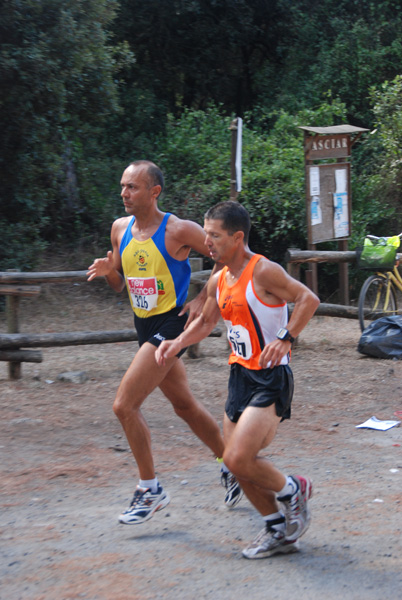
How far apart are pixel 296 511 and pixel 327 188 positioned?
6.61 m

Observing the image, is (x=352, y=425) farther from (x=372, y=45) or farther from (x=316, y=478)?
(x=372, y=45)

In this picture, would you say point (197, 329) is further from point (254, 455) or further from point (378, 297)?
point (378, 297)

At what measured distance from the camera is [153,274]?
167 inches

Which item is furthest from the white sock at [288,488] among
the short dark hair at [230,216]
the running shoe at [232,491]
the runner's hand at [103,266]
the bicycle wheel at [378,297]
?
the bicycle wheel at [378,297]

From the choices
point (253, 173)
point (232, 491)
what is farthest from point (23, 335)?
point (253, 173)

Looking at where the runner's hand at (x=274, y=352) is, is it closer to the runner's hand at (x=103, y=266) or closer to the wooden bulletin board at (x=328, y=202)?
Result: the runner's hand at (x=103, y=266)

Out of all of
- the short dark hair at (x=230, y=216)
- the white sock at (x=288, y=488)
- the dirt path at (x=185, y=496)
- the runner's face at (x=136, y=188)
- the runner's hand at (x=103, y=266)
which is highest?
the runner's face at (x=136, y=188)

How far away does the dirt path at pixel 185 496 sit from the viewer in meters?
3.40

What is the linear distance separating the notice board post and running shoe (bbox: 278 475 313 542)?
5.81m

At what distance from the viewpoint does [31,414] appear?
6395mm

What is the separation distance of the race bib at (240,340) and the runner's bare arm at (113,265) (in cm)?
99

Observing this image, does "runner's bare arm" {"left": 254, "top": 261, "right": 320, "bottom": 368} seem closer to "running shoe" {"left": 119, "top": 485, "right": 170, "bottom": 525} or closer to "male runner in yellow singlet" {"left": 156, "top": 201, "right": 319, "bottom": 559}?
"male runner in yellow singlet" {"left": 156, "top": 201, "right": 319, "bottom": 559}

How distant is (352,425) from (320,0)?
566 inches

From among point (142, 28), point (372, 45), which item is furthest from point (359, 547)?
point (142, 28)
